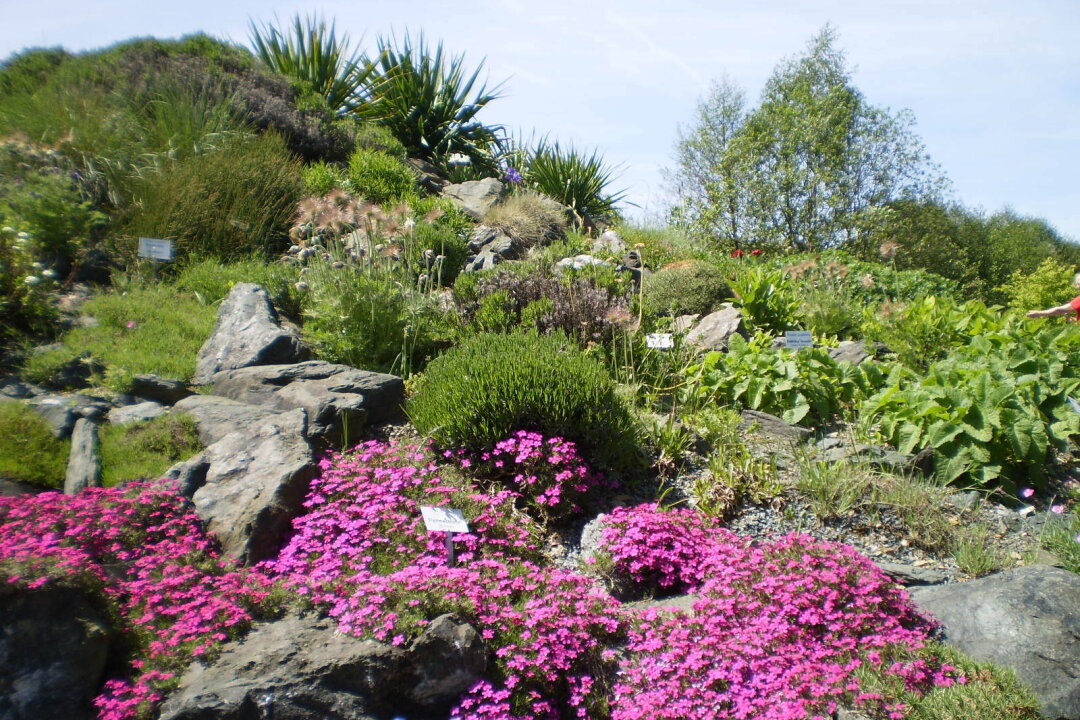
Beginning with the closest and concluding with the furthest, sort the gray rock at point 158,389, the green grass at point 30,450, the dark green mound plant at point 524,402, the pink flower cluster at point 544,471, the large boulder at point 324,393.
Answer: the green grass at point 30,450 < the pink flower cluster at point 544,471 < the dark green mound plant at point 524,402 < the large boulder at point 324,393 < the gray rock at point 158,389

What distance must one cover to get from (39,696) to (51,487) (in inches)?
75.3

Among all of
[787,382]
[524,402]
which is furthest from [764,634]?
[787,382]

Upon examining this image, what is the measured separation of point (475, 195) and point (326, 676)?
10.3m

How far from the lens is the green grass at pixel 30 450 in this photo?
4297mm

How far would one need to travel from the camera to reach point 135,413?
510 cm

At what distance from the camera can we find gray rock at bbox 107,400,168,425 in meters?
5.03

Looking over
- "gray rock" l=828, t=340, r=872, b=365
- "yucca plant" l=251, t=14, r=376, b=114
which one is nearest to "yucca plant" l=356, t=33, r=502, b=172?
"yucca plant" l=251, t=14, r=376, b=114

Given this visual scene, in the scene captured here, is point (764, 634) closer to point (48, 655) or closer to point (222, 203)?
point (48, 655)

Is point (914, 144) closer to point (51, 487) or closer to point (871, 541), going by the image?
point (871, 541)

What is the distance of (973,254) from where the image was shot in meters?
23.8

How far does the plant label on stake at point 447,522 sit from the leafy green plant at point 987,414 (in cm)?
332

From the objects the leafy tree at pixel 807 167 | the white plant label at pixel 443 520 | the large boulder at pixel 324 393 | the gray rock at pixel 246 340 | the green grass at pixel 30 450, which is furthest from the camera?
the leafy tree at pixel 807 167

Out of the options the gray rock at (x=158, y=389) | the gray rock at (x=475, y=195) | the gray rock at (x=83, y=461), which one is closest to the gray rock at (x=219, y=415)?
the gray rock at (x=158, y=389)

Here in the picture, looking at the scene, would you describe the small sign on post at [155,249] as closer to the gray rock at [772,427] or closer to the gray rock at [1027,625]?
the gray rock at [772,427]
